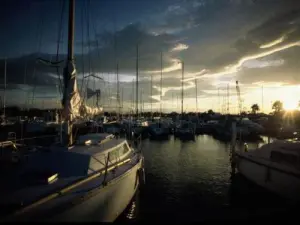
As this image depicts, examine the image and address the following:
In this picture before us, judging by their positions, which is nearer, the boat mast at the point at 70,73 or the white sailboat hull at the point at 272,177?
the boat mast at the point at 70,73

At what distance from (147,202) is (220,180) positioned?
7.22 meters

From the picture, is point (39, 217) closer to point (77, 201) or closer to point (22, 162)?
point (77, 201)

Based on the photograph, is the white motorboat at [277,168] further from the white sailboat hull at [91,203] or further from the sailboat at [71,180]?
the white sailboat hull at [91,203]

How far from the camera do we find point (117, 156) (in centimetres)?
1208

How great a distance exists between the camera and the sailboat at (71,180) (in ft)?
21.0

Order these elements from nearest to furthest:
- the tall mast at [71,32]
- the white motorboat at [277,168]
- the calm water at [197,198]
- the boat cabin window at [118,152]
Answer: the tall mast at [71,32] < the calm water at [197,198] < the boat cabin window at [118,152] < the white motorboat at [277,168]

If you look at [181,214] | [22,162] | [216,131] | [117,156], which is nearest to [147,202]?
[181,214]

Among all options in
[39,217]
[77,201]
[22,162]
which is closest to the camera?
[39,217]

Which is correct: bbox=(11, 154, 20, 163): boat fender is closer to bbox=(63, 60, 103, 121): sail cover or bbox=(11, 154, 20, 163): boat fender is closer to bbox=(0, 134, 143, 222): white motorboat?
bbox=(0, 134, 143, 222): white motorboat

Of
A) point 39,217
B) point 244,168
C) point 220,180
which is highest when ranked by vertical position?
point 39,217

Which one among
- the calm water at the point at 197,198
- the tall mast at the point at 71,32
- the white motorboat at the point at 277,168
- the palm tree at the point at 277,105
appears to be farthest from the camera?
the palm tree at the point at 277,105

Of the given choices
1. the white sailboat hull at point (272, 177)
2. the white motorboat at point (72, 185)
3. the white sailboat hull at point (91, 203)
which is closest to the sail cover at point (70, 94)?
the white motorboat at point (72, 185)

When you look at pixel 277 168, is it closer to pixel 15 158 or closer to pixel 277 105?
pixel 15 158

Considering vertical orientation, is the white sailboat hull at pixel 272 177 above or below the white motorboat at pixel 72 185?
below
